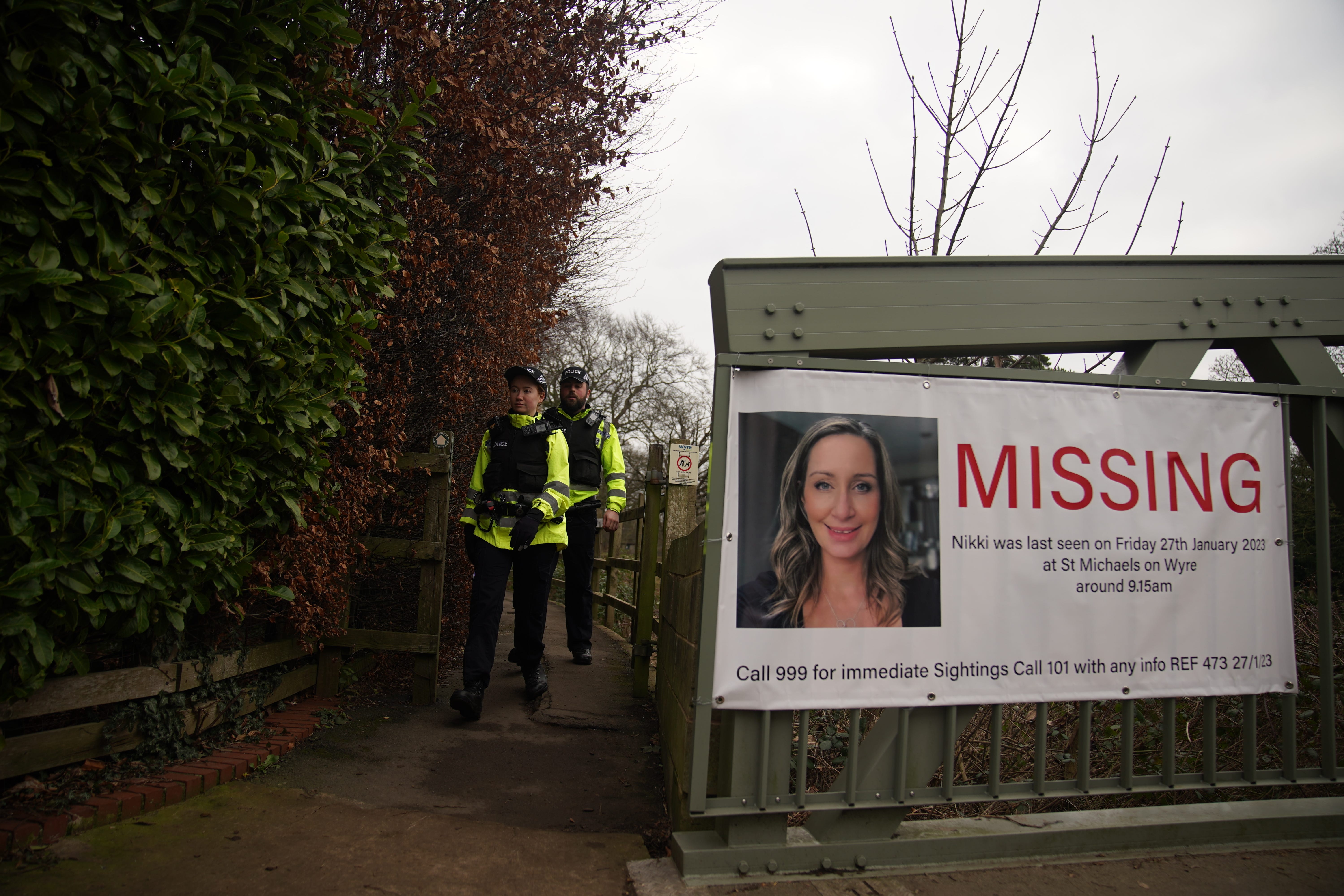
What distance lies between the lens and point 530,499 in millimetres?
4703

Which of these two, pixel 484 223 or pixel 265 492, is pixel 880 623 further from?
pixel 484 223

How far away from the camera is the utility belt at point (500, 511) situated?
4660mm

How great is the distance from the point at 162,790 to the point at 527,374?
2706mm

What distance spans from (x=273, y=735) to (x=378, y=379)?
6.02 feet

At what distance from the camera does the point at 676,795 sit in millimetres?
3102

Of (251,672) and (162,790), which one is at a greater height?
(251,672)

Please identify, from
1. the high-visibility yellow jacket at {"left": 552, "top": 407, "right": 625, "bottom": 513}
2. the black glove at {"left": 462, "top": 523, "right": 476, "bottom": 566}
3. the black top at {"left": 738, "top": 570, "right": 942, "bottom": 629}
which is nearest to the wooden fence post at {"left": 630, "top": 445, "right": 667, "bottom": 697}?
the high-visibility yellow jacket at {"left": 552, "top": 407, "right": 625, "bottom": 513}

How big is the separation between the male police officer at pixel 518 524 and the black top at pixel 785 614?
2.27m

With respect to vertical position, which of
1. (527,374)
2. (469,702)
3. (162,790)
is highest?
(527,374)

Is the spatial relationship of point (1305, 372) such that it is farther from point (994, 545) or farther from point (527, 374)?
point (527, 374)

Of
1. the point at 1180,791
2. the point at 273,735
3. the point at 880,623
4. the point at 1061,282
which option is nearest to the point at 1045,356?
the point at 1061,282

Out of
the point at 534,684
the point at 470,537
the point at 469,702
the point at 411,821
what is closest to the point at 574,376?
the point at 470,537

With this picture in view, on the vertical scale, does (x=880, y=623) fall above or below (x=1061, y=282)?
below

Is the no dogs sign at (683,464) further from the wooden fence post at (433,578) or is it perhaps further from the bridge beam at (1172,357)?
the bridge beam at (1172,357)
